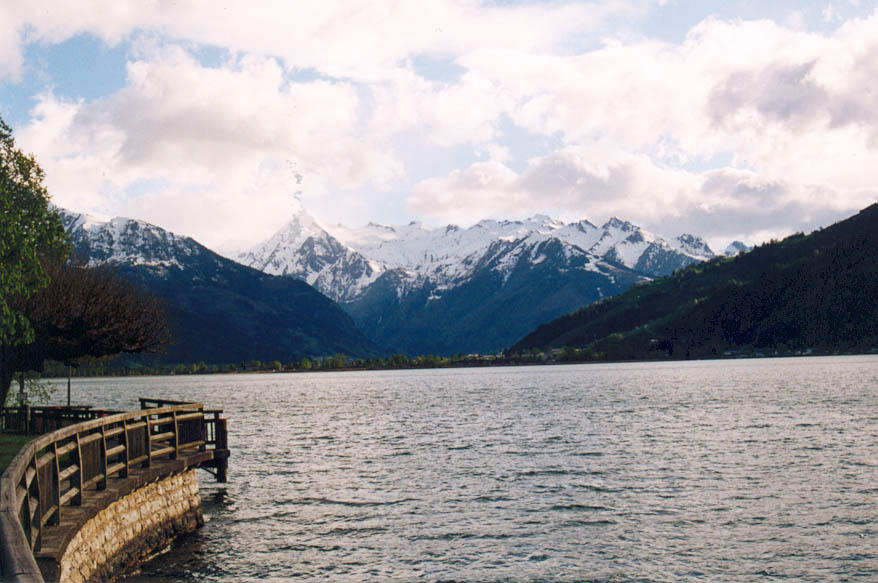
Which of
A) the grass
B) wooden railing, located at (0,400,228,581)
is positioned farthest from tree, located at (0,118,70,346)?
wooden railing, located at (0,400,228,581)

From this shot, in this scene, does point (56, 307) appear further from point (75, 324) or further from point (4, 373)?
point (4, 373)

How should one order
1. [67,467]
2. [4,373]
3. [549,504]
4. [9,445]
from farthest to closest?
[4,373], [9,445], [549,504], [67,467]

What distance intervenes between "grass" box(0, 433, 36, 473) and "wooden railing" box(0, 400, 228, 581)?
8.03ft

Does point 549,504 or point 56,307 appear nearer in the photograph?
point 549,504

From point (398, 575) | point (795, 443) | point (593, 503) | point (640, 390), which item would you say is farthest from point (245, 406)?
point (398, 575)

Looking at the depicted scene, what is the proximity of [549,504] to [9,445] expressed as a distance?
27734 millimetres

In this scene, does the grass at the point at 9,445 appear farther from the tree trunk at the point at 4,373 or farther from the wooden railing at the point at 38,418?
the tree trunk at the point at 4,373

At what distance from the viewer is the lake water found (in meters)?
29.4

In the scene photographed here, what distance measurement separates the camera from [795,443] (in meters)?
63.1

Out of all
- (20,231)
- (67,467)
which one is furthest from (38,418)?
(67,467)

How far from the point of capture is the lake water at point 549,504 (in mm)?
29375

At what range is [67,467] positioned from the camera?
24.8m

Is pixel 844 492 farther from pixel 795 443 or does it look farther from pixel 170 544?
pixel 170 544

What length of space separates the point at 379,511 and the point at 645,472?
19.3 meters
